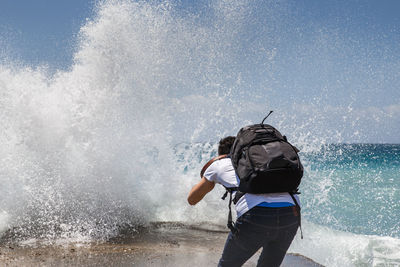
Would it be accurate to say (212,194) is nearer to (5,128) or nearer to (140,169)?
(140,169)

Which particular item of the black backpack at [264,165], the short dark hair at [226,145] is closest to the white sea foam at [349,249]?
the short dark hair at [226,145]

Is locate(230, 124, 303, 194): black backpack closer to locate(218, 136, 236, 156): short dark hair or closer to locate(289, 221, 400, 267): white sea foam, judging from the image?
locate(218, 136, 236, 156): short dark hair

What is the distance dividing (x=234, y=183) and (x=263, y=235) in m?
0.38

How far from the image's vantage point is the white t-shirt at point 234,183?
225cm

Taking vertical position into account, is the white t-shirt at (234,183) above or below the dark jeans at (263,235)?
above

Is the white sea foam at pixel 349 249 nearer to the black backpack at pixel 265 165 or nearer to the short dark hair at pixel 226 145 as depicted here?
the short dark hair at pixel 226 145

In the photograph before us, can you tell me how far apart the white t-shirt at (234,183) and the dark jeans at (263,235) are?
5cm

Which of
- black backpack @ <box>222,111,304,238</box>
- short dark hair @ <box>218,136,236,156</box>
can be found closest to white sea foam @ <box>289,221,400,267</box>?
short dark hair @ <box>218,136,236,156</box>

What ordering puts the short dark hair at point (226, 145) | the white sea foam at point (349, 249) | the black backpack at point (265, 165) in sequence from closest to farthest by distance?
the black backpack at point (265, 165) < the short dark hair at point (226, 145) < the white sea foam at point (349, 249)

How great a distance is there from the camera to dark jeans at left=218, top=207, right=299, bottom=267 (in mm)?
2244

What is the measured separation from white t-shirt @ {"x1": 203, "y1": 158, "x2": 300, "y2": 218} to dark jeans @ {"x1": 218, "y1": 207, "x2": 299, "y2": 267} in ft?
0.15

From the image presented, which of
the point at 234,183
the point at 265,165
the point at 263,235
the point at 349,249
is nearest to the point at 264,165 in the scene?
the point at 265,165

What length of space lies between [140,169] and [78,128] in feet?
5.37

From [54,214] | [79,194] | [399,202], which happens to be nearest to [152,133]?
[79,194]
